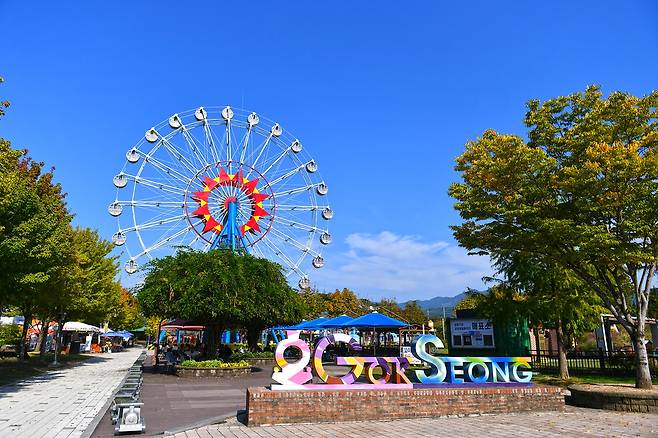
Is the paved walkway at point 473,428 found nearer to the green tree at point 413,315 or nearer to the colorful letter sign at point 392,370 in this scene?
the colorful letter sign at point 392,370

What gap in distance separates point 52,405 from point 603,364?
20261mm

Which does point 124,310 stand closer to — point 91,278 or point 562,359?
point 91,278

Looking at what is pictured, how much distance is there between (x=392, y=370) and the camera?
1191cm

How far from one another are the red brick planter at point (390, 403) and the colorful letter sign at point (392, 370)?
0.97ft

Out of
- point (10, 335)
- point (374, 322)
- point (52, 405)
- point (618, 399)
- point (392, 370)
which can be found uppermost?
point (374, 322)

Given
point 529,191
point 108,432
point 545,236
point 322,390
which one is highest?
point 529,191

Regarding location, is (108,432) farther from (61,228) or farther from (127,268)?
(127,268)

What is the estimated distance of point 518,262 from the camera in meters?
22.0

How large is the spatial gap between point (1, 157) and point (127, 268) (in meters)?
19.2

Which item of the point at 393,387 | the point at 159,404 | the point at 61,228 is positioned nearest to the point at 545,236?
the point at 393,387

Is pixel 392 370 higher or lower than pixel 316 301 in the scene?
lower

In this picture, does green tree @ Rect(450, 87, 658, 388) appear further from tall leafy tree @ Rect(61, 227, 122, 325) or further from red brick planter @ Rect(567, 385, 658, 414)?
tall leafy tree @ Rect(61, 227, 122, 325)

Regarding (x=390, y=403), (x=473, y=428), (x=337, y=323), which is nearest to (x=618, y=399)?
(x=473, y=428)

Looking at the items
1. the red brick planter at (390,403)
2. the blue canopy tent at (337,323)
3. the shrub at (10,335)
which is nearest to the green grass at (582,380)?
the red brick planter at (390,403)
